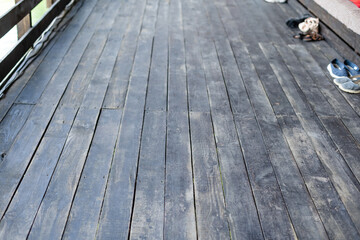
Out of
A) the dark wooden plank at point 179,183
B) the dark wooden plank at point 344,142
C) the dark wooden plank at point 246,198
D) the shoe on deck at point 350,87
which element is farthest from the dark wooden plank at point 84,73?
the shoe on deck at point 350,87

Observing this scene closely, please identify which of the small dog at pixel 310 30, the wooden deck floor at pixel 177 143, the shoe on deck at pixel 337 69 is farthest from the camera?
the small dog at pixel 310 30

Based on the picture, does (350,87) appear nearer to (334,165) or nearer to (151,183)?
(334,165)

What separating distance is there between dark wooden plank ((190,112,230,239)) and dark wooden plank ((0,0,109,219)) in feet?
3.11

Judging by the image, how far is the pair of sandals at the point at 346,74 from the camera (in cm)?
327

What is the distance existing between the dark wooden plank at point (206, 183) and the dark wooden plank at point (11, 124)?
3.62 feet

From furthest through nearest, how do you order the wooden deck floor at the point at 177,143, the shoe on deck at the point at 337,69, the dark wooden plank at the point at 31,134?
the shoe on deck at the point at 337,69 < the dark wooden plank at the point at 31,134 < the wooden deck floor at the point at 177,143

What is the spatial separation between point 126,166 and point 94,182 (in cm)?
22

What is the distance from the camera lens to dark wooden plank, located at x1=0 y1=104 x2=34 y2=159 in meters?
2.38

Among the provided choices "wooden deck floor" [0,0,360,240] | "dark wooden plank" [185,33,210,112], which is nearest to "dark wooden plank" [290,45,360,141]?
"wooden deck floor" [0,0,360,240]

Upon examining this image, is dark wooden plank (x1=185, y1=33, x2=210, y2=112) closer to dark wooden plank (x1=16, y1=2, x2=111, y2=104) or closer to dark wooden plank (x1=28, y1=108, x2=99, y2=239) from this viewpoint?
dark wooden plank (x1=28, y1=108, x2=99, y2=239)

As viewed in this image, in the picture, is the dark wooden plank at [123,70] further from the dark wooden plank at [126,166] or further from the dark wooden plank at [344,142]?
the dark wooden plank at [344,142]

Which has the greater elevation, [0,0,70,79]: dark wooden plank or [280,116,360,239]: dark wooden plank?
[0,0,70,79]: dark wooden plank

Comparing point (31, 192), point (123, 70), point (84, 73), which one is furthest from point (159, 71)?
point (31, 192)

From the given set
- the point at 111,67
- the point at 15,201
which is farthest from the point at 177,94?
the point at 15,201
